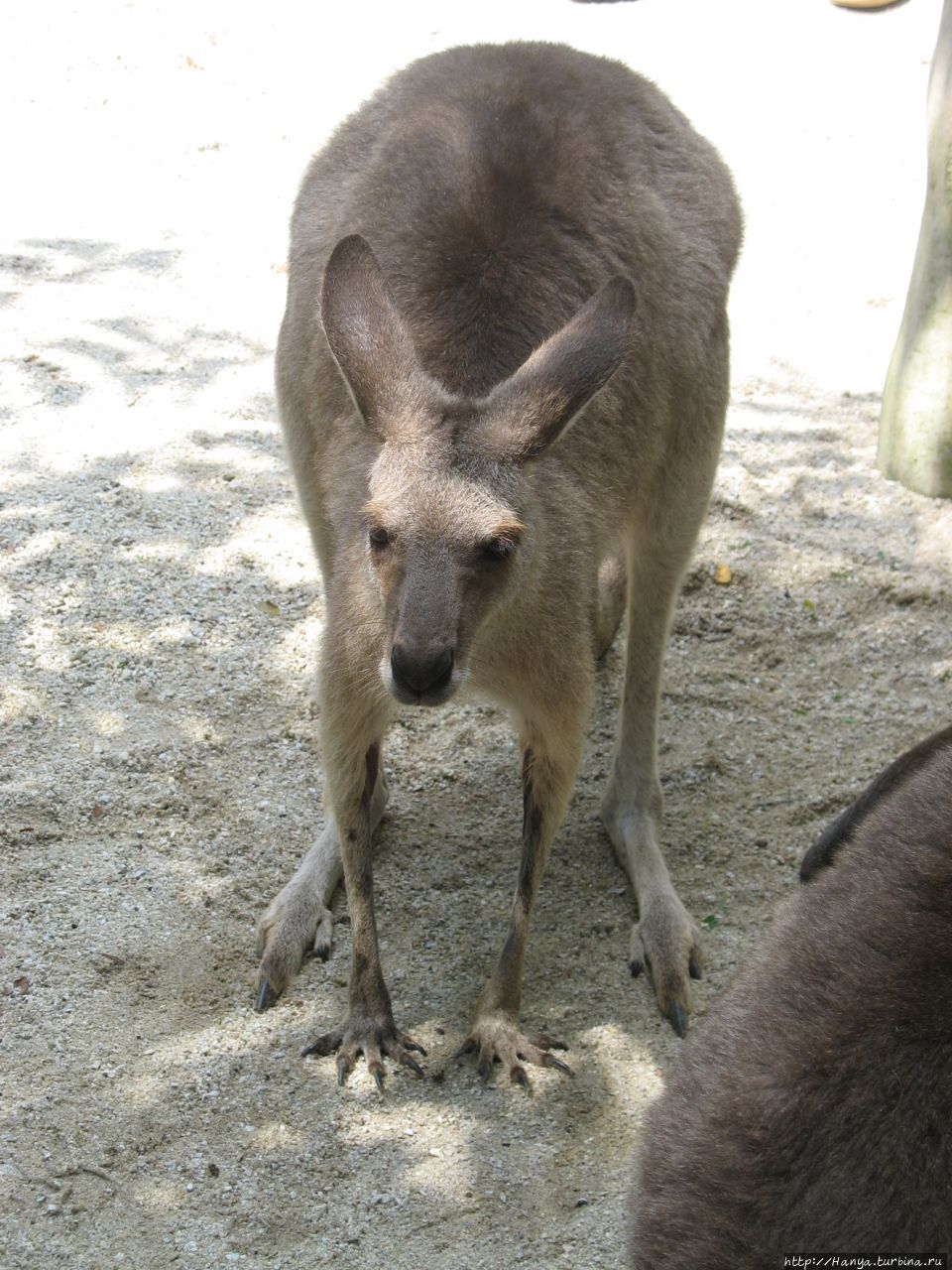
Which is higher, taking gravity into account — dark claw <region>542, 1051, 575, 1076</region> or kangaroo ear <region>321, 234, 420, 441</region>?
kangaroo ear <region>321, 234, 420, 441</region>

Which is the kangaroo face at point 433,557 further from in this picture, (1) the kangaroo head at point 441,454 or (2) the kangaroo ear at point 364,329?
(2) the kangaroo ear at point 364,329

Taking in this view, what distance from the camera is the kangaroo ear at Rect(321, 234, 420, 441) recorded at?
2953mm

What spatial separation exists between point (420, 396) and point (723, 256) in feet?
4.33

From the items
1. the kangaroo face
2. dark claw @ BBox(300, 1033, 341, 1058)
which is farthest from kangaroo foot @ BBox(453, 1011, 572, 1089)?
the kangaroo face

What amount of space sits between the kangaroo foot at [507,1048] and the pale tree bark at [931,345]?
2.95 meters

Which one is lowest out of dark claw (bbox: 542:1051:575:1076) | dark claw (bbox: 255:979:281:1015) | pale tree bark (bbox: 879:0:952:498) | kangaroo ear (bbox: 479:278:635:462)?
dark claw (bbox: 255:979:281:1015)

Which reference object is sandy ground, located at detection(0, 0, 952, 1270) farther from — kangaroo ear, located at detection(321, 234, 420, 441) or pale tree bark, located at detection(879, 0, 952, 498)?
kangaroo ear, located at detection(321, 234, 420, 441)

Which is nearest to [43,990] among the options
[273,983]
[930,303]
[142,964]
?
[142,964]

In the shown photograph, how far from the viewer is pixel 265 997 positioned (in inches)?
135

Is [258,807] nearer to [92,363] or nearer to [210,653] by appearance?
[210,653]

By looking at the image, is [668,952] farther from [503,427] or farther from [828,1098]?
[828,1098]

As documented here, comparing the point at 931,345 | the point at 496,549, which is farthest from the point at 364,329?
the point at 931,345

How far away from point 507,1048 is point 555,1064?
114 millimetres

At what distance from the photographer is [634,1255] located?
2.19 m
